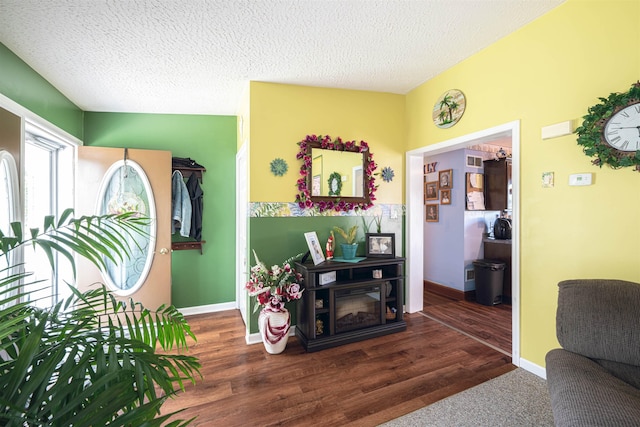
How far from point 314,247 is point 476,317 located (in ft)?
6.87

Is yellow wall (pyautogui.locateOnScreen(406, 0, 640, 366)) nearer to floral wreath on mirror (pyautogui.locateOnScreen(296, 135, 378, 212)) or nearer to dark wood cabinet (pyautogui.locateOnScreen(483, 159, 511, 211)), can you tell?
floral wreath on mirror (pyautogui.locateOnScreen(296, 135, 378, 212))

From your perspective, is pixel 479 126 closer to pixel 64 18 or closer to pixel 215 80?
pixel 215 80

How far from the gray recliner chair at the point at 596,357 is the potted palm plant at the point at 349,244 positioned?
1663 millimetres

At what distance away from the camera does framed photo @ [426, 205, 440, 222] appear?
4.36 m

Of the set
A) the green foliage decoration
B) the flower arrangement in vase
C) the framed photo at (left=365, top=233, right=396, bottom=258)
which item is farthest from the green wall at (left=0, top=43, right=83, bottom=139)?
the framed photo at (left=365, top=233, right=396, bottom=258)

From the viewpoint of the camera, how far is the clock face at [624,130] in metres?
1.59

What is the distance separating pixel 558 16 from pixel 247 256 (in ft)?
10.1

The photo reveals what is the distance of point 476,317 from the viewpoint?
129 inches

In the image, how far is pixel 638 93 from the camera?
1570 mm

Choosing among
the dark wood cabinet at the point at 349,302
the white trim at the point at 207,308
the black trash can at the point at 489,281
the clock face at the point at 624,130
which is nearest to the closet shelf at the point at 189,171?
the white trim at the point at 207,308

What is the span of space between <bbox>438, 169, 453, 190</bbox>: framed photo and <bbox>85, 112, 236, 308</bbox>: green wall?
9.78 ft

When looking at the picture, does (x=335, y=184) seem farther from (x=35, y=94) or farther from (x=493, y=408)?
(x=35, y=94)

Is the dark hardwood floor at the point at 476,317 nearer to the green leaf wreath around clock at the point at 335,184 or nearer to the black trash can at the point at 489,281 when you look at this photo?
the black trash can at the point at 489,281

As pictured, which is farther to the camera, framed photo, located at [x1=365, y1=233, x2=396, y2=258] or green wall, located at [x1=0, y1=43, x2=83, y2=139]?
framed photo, located at [x1=365, y1=233, x2=396, y2=258]
